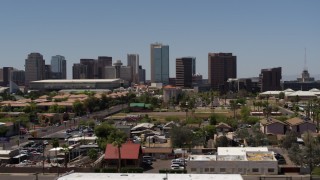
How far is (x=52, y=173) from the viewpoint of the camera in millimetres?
25250

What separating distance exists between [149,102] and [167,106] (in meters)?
2.78

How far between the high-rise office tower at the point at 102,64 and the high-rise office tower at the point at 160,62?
13970mm

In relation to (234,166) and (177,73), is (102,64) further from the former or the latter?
(234,166)

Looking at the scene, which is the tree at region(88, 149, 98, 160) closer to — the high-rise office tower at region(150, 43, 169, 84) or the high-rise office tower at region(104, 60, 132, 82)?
the high-rise office tower at region(104, 60, 132, 82)

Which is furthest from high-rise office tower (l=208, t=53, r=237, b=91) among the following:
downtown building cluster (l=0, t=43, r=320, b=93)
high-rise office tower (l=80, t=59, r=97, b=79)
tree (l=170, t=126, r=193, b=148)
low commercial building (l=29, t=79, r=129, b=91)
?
tree (l=170, t=126, r=193, b=148)

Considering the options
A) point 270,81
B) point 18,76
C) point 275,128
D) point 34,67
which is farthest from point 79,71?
point 275,128

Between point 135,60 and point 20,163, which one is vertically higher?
point 135,60

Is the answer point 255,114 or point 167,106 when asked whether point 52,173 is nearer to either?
point 255,114

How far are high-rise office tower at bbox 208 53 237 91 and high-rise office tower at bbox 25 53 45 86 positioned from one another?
4452 cm

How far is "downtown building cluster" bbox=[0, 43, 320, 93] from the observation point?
11269 centimetres

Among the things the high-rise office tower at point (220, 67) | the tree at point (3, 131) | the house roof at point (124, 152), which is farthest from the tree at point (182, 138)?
the high-rise office tower at point (220, 67)

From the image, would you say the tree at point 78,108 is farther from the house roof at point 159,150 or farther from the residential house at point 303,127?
the house roof at point 159,150

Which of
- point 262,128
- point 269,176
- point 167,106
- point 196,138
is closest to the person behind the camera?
point 269,176

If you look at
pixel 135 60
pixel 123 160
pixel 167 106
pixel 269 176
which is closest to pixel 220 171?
pixel 269 176
